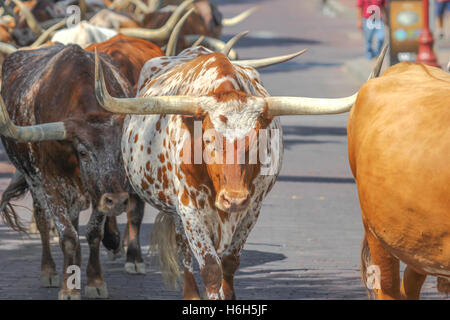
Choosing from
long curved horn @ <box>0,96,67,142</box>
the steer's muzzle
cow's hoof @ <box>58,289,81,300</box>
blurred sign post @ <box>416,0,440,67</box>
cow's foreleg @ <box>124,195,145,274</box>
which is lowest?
blurred sign post @ <box>416,0,440,67</box>

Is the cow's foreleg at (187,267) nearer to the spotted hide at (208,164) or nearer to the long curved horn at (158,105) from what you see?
the spotted hide at (208,164)

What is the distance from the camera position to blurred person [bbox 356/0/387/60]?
23.3 meters

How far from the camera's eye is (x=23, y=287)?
324 inches

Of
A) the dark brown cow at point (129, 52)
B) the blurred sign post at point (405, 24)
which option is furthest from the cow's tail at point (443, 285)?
the blurred sign post at point (405, 24)

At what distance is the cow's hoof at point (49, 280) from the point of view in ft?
27.3

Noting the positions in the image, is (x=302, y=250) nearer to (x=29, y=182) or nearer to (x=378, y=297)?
(x=29, y=182)

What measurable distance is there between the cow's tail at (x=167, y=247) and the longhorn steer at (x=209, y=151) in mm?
222

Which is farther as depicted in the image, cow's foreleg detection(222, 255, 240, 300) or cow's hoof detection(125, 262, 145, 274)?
cow's hoof detection(125, 262, 145, 274)

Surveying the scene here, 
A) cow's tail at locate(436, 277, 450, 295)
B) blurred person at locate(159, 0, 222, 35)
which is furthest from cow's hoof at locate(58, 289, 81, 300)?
blurred person at locate(159, 0, 222, 35)

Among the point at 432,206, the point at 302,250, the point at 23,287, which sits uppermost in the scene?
the point at 432,206

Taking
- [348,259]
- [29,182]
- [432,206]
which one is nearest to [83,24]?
[29,182]

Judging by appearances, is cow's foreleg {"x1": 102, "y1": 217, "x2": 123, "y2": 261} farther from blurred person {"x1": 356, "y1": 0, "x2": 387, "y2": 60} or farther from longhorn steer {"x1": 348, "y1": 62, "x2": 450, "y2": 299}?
blurred person {"x1": 356, "y1": 0, "x2": 387, "y2": 60}

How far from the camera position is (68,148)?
771 centimetres

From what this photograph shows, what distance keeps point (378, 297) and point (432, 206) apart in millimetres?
1070
